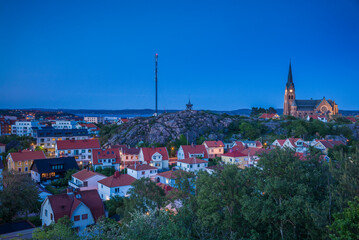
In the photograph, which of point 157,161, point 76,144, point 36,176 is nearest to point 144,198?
point 157,161

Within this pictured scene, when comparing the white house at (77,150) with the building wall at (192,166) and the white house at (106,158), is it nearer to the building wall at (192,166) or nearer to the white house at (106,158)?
the white house at (106,158)

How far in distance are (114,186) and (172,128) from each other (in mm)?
46201

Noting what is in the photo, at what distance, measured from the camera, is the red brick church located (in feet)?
342

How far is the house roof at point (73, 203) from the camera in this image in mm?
24469

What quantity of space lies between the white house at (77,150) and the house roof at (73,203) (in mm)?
28709

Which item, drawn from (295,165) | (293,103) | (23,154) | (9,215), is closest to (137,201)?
(295,165)

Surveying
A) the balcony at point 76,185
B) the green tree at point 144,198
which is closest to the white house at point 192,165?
the balcony at point 76,185

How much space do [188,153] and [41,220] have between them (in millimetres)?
31092

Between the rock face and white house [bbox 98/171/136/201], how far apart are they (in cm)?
3573

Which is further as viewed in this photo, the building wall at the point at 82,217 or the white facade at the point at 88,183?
the white facade at the point at 88,183

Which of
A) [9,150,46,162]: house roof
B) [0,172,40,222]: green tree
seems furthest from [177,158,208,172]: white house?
[9,150,46,162]: house roof

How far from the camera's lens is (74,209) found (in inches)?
964

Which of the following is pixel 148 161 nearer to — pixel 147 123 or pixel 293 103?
pixel 147 123

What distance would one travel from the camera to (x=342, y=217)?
1093cm
